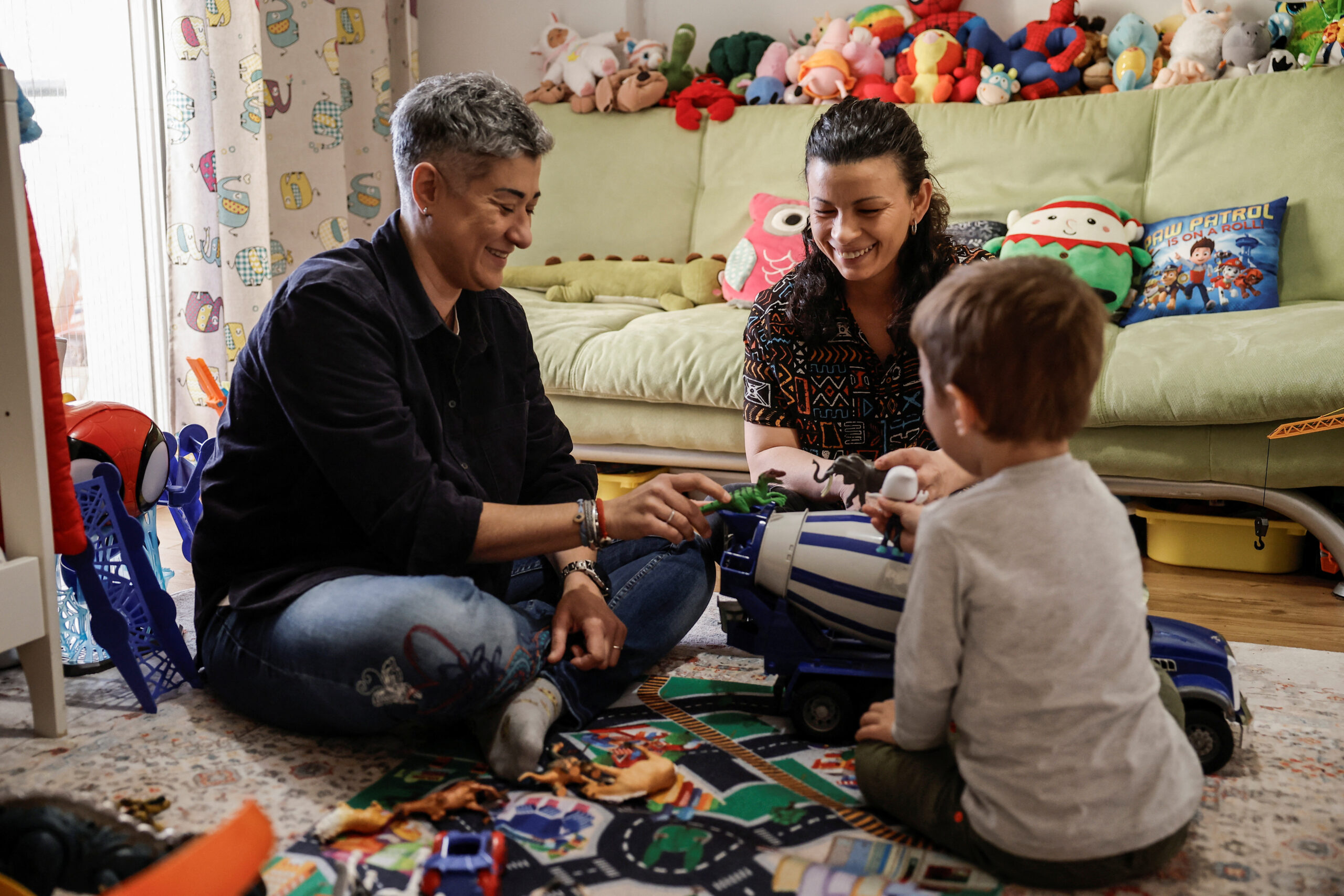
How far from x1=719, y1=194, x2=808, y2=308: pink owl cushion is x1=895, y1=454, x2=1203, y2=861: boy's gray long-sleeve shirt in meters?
1.80

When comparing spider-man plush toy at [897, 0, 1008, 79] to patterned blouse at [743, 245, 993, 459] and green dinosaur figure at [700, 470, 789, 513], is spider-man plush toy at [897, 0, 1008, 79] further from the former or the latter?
green dinosaur figure at [700, 470, 789, 513]

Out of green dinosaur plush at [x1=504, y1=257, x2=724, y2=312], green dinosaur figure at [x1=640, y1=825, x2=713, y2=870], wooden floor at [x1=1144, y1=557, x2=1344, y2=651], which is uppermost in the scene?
green dinosaur plush at [x1=504, y1=257, x2=724, y2=312]

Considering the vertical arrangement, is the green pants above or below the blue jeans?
below

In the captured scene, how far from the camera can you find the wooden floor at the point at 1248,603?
1.75m

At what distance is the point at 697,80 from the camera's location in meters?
3.33

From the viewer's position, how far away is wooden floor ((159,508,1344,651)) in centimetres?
175

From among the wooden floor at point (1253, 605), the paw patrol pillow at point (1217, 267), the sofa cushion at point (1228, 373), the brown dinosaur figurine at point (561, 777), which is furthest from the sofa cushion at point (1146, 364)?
the brown dinosaur figurine at point (561, 777)

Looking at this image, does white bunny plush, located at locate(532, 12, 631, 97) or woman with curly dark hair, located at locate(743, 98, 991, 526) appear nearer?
woman with curly dark hair, located at locate(743, 98, 991, 526)

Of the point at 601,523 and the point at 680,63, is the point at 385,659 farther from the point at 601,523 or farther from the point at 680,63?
the point at 680,63

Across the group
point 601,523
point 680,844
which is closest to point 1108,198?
point 601,523

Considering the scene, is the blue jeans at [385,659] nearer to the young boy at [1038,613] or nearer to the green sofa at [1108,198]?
the young boy at [1038,613]

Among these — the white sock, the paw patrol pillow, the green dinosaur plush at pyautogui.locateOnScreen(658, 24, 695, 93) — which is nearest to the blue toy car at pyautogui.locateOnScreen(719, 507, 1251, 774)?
the white sock

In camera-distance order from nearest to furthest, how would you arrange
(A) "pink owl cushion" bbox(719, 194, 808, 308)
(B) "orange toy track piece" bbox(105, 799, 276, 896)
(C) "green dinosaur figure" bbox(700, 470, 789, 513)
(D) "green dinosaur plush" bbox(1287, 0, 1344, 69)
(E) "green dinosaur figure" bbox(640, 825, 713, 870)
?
(B) "orange toy track piece" bbox(105, 799, 276, 896)
(E) "green dinosaur figure" bbox(640, 825, 713, 870)
(C) "green dinosaur figure" bbox(700, 470, 789, 513)
(D) "green dinosaur plush" bbox(1287, 0, 1344, 69)
(A) "pink owl cushion" bbox(719, 194, 808, 308)

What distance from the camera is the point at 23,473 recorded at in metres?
1.31
